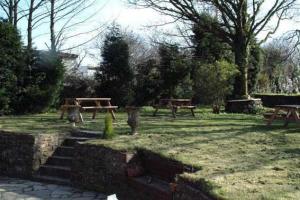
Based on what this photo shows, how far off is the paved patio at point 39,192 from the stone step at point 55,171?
16.1 inches

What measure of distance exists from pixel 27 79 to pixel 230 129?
Result: 10056mm

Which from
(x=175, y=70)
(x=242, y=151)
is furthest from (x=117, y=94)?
(x=242, y=151)

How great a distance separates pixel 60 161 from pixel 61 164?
10 cm

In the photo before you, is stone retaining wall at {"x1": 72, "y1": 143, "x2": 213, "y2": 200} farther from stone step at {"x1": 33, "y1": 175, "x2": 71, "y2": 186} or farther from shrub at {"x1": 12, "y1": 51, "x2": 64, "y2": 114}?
shrub at {"x1": 12, "y1": 51, "x2": 64, "y2": 114}

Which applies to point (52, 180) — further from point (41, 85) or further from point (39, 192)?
point (41, 85)

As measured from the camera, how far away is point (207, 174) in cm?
681

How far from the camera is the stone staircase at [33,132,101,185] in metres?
10.8

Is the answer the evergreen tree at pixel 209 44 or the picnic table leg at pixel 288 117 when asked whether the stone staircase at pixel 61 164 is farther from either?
the evergreen tree at pixel 209 44

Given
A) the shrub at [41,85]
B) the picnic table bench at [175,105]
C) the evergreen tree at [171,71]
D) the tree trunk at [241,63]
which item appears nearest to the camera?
the picnic table bench at [175,105]

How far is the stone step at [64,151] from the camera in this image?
11.5 meters

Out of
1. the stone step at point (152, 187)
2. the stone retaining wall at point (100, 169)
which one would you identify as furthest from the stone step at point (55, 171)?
the stone step at point (152, 187)

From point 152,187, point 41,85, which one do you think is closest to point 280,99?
point 41,85

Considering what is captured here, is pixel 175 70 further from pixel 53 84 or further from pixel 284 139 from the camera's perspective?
pixel 284 139

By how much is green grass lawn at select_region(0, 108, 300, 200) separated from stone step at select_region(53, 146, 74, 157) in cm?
69
